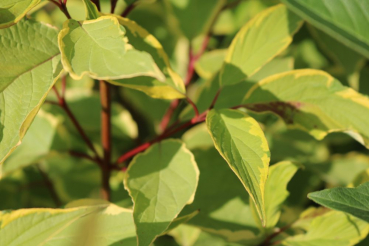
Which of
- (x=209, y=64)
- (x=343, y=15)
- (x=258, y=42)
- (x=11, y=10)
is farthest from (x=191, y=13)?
(x=11, y=10)

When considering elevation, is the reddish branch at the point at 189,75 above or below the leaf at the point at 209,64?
below

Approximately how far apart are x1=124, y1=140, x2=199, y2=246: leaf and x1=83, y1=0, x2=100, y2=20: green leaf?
244 millimetres

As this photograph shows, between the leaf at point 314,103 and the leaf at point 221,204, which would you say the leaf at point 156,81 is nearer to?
the leaf at point 314,103

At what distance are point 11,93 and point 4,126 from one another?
45 millimetres

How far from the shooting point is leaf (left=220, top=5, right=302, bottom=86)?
2.31 ft

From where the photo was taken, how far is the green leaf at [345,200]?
1.67ft

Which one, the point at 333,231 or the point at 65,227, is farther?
the point at 333,231

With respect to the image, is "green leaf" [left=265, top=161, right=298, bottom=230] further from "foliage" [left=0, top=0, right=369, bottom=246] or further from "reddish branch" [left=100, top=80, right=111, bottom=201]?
"reddish branch" [left=100, top=80, right=111, bottom=201]

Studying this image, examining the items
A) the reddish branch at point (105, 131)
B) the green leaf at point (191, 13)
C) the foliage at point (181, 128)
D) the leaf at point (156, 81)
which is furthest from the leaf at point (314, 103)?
the green leaf at point (191, 13)

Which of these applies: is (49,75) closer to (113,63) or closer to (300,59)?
(113,63)

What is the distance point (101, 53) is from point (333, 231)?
48cm

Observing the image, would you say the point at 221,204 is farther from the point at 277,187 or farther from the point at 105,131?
the point at 105,131

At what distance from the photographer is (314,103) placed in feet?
2.22

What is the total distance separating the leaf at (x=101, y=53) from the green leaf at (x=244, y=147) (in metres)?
0.16
